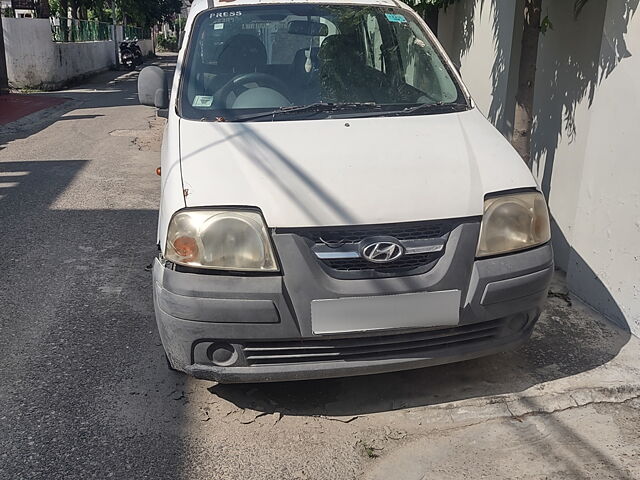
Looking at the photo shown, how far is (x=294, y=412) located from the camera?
3236mm

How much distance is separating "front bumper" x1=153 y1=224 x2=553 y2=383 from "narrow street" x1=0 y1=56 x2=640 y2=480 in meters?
0.37

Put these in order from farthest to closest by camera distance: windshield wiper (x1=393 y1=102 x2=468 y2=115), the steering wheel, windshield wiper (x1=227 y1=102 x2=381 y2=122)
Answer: the steering wheel, windshield wiper (x1=393 y1=102 x2=468 y2=115), windshield wiper (x1=227 y1=102 x2=381 y2=122)

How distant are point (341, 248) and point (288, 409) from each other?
0.99m

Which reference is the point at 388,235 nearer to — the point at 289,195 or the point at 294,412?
the point at 289,195

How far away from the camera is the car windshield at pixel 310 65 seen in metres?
3.58

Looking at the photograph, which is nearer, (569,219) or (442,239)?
(442,239)

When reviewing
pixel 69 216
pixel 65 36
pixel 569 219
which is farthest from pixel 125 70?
pixel 569 219

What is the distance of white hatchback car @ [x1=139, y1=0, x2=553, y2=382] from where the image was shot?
273 cm

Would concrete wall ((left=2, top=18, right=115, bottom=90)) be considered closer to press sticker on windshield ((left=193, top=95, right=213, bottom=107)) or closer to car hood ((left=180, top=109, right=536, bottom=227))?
press sticker on windshield ((left=193, top=95, right=213, bottom=107))

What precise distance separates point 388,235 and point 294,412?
1076mm

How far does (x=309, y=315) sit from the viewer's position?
2727 mm

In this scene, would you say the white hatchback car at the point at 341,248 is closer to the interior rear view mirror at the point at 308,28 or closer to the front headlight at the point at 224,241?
the front headlight at the point at 224,241

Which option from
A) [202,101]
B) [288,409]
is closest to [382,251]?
[288,409]

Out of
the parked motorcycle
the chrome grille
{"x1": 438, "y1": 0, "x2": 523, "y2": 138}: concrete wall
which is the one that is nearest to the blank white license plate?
the chrome grille
